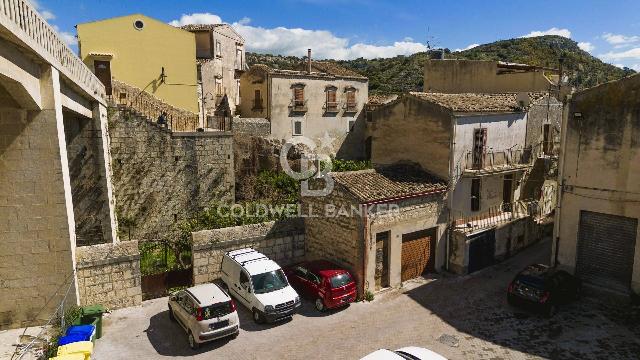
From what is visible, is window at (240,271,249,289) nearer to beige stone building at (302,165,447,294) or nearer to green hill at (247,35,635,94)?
beige stone building at (302,165,447,294)

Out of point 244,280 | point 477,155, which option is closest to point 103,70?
point 244,280

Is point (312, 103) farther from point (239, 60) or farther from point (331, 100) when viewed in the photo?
point (239, 60)

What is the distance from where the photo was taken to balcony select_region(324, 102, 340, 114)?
104 feet

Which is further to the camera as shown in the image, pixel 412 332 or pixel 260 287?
pixel 260 287

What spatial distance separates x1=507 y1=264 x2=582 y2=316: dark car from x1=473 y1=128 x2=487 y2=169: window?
5.55m

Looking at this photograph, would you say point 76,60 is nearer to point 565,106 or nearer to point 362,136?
point 565,106

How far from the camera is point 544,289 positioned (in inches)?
565

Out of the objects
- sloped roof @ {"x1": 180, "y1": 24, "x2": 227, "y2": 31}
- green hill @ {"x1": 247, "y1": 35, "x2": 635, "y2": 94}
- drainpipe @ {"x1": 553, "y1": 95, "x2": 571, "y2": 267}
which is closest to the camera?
drainpipe @ {"x1": 553, "y1": 95, "x2": 571, "y2": 267}

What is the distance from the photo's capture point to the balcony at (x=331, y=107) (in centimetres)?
3162

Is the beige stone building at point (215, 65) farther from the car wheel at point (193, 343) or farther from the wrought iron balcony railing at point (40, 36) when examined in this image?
the car wheel at point (193, 343)

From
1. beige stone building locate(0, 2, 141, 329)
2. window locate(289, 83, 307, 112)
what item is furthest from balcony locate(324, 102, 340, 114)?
beige stone building locate(0, 2, 141, 329)

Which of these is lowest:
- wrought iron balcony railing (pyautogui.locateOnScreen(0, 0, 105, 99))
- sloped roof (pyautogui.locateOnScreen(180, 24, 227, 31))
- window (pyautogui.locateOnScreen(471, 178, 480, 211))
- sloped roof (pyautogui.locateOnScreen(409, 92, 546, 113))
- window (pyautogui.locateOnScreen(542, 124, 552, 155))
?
window (pyautogui.locateOnScreen(471, 178, 480, 211))

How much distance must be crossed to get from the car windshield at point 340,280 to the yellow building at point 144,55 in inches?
724

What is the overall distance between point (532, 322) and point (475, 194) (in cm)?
733
